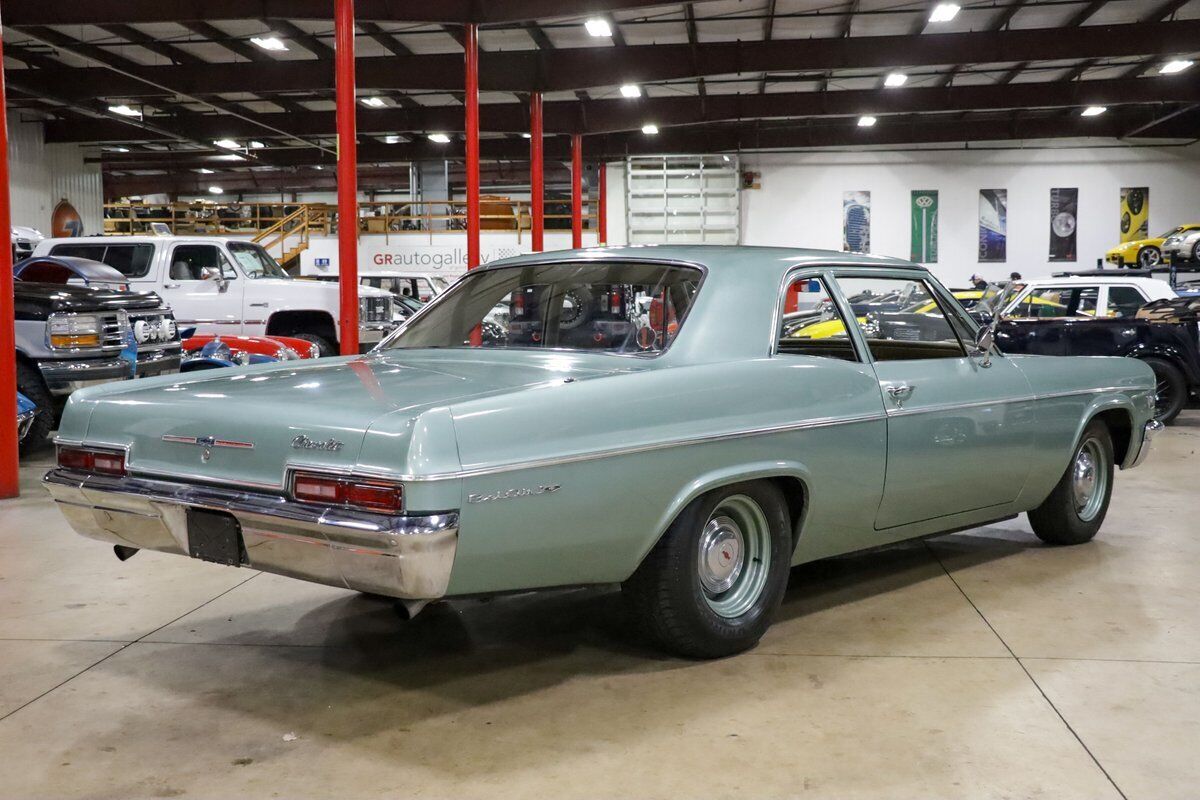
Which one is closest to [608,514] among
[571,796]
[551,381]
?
[551,381]

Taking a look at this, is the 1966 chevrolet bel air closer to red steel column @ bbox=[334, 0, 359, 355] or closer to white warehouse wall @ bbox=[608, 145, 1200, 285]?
red steel column @ bbox=[334, 0, 359, 355]

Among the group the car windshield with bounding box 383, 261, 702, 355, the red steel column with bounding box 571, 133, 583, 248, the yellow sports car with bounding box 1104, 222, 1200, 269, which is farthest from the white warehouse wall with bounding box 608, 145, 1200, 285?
the car windshield with bounding box 383, 261, 702, 355

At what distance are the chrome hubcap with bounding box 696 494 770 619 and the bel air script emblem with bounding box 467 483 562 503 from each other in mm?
754

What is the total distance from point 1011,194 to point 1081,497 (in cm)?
2513

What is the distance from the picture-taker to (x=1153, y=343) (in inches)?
434

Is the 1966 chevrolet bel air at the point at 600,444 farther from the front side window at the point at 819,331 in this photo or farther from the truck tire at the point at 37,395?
the truck tire at the point at 37,395

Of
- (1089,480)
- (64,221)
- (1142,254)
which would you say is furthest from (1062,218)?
(1089,480)

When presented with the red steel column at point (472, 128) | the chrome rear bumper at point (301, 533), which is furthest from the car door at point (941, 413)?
the red steel column at point (472, 128)

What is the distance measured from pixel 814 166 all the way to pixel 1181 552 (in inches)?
971

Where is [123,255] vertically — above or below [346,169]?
below

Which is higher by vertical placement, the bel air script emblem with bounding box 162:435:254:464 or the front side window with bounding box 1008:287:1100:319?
the front side window with bounding box 1008:287:1100:319

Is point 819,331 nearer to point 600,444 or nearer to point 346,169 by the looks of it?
point 600,444

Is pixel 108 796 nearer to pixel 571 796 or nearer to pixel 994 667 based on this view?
pixel 571 796

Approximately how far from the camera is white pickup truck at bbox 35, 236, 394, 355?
1241 centimetres
